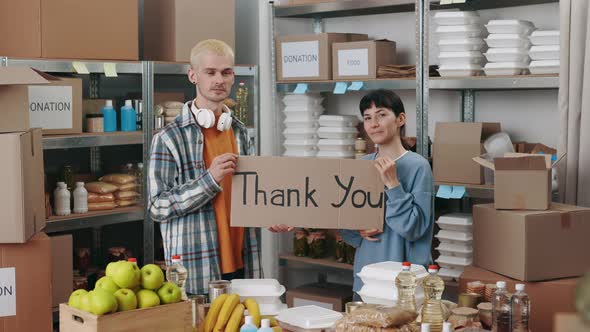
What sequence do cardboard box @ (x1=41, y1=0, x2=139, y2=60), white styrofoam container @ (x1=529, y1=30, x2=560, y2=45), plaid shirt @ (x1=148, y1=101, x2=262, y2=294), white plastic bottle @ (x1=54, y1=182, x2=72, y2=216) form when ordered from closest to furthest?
plaid shirt @ (x1=148, y1=101, x2=262, y2=294), white styrofoam container @ (x1=529, y1=30, x2=560, y2=45), cardboard box @ (x1=41, y1=0, x2=139, y2=60), white plastic bottle @ (x1=54, y1=182, x2=72, y2=216)

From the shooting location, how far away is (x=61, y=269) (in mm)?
3512

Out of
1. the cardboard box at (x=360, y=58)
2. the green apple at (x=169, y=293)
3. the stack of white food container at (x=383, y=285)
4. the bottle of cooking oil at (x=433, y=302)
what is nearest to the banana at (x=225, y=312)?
the green apple at (x=169, y=293)

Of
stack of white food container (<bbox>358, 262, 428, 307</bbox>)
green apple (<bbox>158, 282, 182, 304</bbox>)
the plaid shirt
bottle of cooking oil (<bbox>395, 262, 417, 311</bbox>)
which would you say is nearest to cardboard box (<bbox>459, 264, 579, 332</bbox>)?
stack of white food container (<bbox>358, 262, 428, 307</bbox>)

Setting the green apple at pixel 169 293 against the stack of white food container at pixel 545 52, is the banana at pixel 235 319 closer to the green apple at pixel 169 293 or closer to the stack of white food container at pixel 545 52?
the green apple at pixel 169 293

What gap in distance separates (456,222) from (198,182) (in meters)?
1.53

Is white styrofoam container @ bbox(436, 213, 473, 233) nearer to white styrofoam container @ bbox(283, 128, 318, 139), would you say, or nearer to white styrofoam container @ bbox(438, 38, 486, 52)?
white styrofoam container @ bbox(438, 38, 486, 52)

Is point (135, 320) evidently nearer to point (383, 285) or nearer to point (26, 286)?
point (383, 285)

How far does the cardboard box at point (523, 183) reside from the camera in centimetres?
259

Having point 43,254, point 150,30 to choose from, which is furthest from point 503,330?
point 150,30

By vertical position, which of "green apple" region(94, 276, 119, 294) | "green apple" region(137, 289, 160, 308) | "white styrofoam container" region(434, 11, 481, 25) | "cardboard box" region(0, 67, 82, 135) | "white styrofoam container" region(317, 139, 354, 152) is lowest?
"green apple" region(137, 289, 160, 308)

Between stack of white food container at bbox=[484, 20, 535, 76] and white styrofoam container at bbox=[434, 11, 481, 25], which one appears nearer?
stack of white food container at bbox=[484, 20, 535, 76]

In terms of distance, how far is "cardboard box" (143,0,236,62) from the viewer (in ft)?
13.3

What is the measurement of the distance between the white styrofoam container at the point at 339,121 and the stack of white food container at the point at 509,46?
951 millimetres

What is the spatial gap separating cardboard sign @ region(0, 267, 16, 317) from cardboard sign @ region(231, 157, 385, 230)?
0.91 m
